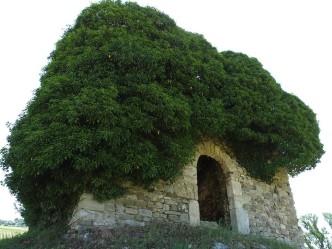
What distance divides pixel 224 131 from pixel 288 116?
226 centimetres

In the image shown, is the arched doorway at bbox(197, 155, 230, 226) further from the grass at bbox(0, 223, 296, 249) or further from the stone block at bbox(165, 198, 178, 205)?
the grass at bbox(0, 223, 296, 249)

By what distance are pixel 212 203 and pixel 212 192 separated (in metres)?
0.34

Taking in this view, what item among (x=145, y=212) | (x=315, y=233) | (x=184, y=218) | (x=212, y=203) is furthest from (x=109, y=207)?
(x=315, y=233)

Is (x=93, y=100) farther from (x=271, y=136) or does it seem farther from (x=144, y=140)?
(x=271, y=136)

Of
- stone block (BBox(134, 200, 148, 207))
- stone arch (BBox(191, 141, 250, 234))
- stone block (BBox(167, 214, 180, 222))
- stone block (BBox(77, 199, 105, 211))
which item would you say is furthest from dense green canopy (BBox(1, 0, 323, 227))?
stone block (BBox(167, 214, 180, 222))

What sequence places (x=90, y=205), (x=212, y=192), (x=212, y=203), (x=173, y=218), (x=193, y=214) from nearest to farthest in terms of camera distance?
(x=90, y=205)
(x=173, y=218)
(x=193, y=214)
(x=212, y=203)
(x=212, y=192)

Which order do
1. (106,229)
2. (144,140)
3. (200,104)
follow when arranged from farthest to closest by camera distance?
(200,104) < (144,140) < (106,229)

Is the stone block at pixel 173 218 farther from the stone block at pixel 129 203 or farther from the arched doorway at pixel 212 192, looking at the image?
the arched doorway at pixel 212 192

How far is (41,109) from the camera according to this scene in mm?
7305

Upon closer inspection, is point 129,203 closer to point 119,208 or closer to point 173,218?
point 119,208

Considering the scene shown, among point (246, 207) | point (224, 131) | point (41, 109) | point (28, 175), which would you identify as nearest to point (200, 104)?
point (224, 131)

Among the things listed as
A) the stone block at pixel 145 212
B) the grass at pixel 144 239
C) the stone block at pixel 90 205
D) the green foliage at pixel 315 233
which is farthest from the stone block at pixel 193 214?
the green foliage at pixel 315 233

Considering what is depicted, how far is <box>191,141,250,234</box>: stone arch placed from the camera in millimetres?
8891

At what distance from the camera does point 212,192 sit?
10.4 meters
